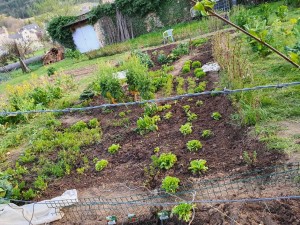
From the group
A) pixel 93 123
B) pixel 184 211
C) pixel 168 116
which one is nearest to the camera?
pixel 184 211

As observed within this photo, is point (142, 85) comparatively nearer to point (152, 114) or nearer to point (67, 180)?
point (152, 114)

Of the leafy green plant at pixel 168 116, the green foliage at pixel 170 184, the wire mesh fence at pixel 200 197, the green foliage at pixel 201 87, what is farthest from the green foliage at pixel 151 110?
the green foliage at pixel 170 184

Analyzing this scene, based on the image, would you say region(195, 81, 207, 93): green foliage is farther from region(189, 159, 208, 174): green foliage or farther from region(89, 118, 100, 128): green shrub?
region(189, 159, 208, 174): green foliage

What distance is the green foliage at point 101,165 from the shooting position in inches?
196

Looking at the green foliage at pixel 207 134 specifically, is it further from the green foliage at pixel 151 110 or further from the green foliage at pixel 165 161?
the green foliage at pixel 151 110

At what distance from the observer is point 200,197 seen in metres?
3.58

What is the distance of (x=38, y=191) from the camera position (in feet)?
15.6

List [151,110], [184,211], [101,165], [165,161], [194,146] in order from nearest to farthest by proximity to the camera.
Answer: [184,211], [165,161], [194,146], [101,165], [151,110]

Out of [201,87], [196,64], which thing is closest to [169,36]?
[196,64]

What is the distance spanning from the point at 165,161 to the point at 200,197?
0.98m

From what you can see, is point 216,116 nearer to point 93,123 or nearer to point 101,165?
point 101,165

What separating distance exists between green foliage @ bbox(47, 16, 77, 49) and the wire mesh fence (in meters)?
23.0

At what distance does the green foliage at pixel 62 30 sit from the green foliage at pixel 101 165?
21.8 metres

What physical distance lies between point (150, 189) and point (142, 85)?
3294 millimetres
